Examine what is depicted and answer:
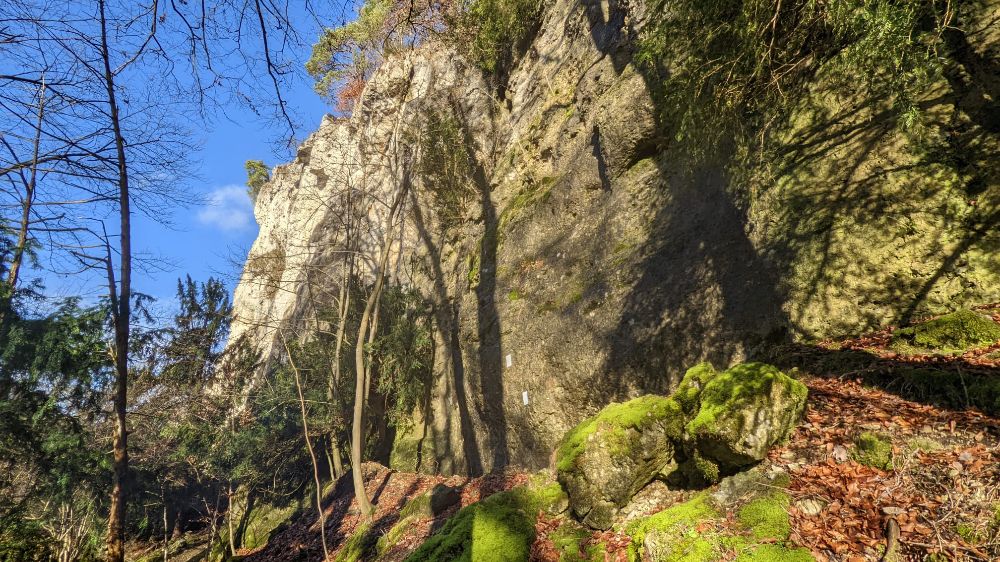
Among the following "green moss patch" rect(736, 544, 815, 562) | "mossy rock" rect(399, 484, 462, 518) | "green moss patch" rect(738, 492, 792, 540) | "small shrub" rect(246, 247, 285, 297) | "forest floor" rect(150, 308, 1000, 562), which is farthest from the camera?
"small shrub" rect(246, 247, 285, 297)

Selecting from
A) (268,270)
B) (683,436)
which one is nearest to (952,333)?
(683,436)

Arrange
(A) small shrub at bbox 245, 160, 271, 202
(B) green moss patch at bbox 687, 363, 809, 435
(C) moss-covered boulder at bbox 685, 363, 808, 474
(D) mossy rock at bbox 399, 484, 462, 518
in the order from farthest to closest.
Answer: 1. (A) small shrub at bbox 245, 160, 271, 202
2. (D) mossy rock at bbox 399, 484, 462, 518
3. (B) green moss patch at bbox 687, 363, 809, 435
4. (C) moss-covered boulder at bbox 685, 363, 808, 474

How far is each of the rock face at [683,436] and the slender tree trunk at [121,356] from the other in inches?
200

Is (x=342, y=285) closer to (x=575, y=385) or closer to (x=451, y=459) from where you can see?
(x=451, y=459)

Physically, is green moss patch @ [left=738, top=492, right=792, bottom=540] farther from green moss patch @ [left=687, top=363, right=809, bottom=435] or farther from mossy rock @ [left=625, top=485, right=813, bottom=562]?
green moss patch @ [left=687, top=363, right=809, bottom=435]

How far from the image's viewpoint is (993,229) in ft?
15.0

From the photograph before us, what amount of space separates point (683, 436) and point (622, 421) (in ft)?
2.01

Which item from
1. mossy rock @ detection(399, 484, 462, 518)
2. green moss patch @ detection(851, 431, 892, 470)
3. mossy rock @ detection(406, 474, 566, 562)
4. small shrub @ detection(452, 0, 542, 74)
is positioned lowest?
mossy rock @ detection(399, 484, 462, 518)

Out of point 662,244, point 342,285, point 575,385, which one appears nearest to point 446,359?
point 342,285

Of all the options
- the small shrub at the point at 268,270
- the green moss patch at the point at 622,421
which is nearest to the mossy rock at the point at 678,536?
the green moss patch at the point at 622,421

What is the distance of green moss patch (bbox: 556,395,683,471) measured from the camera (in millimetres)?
4383

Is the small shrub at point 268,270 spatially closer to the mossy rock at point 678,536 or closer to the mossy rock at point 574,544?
the mossy rock at point 574,544

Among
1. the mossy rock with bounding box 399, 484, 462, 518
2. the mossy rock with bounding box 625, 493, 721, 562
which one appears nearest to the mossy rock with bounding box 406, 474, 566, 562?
the mossy rock with bounding box 625, 493, 721, 562

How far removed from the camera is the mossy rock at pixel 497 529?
14.1 ft
